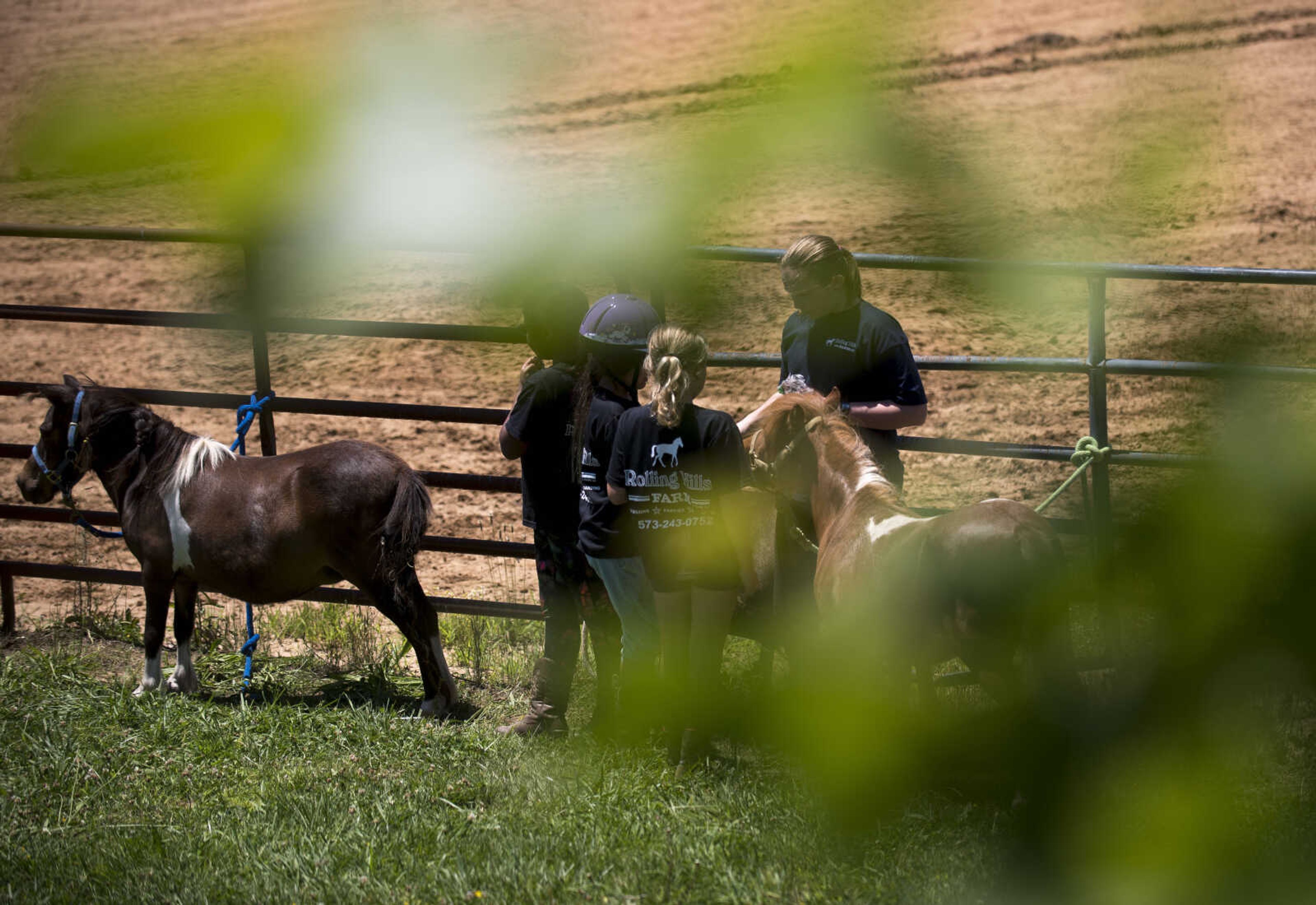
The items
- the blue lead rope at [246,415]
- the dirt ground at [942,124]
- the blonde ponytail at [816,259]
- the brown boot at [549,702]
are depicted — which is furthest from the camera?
the blue lead rope at [246,415]

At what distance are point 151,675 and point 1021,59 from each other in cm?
373

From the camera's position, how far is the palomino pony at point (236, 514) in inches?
161

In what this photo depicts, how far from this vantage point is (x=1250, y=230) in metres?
9.98

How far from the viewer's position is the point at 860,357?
3.26 metres

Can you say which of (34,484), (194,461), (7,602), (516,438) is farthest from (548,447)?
(7,602)

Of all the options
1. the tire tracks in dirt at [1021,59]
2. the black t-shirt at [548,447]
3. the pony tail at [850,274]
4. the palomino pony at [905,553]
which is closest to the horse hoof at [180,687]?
the black t-shirt at [548,447]

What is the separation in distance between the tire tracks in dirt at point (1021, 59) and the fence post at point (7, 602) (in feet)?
14.6

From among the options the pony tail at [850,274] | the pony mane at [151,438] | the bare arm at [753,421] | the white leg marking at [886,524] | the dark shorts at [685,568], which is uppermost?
the pony tail at [850,274]

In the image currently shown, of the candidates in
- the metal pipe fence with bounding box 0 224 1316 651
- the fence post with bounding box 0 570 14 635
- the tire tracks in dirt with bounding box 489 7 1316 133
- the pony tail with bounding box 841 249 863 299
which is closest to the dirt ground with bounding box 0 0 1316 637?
the tire tracks in dirt with bounding box 489 7 1316 133

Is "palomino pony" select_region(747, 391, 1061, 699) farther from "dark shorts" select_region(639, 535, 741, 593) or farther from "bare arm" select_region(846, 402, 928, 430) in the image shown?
"dark shorts" select_region(639, 535, 741, 593)

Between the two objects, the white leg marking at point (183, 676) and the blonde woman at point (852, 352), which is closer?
the blonde woman at point (852, 352)

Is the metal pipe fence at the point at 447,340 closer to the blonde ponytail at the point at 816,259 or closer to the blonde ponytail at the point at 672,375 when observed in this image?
the blonde ponytail at the point at 816,259

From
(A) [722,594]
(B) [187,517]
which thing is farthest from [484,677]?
(A) [722,594]

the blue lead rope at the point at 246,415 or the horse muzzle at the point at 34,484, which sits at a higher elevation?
the blue lead rope at the point at 246,415
